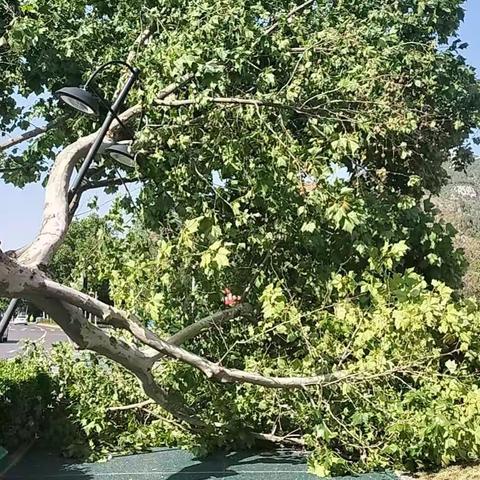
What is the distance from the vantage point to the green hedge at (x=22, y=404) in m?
7.77

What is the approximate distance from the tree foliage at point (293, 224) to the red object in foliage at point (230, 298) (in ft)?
0.24

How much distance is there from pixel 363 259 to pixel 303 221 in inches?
32.0

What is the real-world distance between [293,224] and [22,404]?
12.1 feet

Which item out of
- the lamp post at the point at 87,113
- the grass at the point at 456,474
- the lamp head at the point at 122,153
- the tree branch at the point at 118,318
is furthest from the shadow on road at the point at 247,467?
the lamp head at the point at 122,153

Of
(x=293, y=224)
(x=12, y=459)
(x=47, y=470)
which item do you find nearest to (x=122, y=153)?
(x=293, y=224)

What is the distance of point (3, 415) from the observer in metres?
7.78

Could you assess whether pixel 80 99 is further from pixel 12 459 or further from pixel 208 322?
pixel 12 459

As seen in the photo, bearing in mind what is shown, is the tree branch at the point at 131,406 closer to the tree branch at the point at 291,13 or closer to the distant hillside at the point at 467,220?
the tree branch at the point at 291,13

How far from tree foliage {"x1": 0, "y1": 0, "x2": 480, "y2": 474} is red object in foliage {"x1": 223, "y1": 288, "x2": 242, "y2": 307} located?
72mm

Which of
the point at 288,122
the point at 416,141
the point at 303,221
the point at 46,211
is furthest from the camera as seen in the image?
the point at 416,141

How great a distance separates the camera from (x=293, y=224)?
7043 mm

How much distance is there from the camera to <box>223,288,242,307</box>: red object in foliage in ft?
24.8

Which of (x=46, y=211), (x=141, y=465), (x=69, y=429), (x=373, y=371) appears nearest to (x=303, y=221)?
(x=373, y=371)

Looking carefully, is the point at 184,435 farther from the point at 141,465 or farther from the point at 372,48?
the point at 372,48
